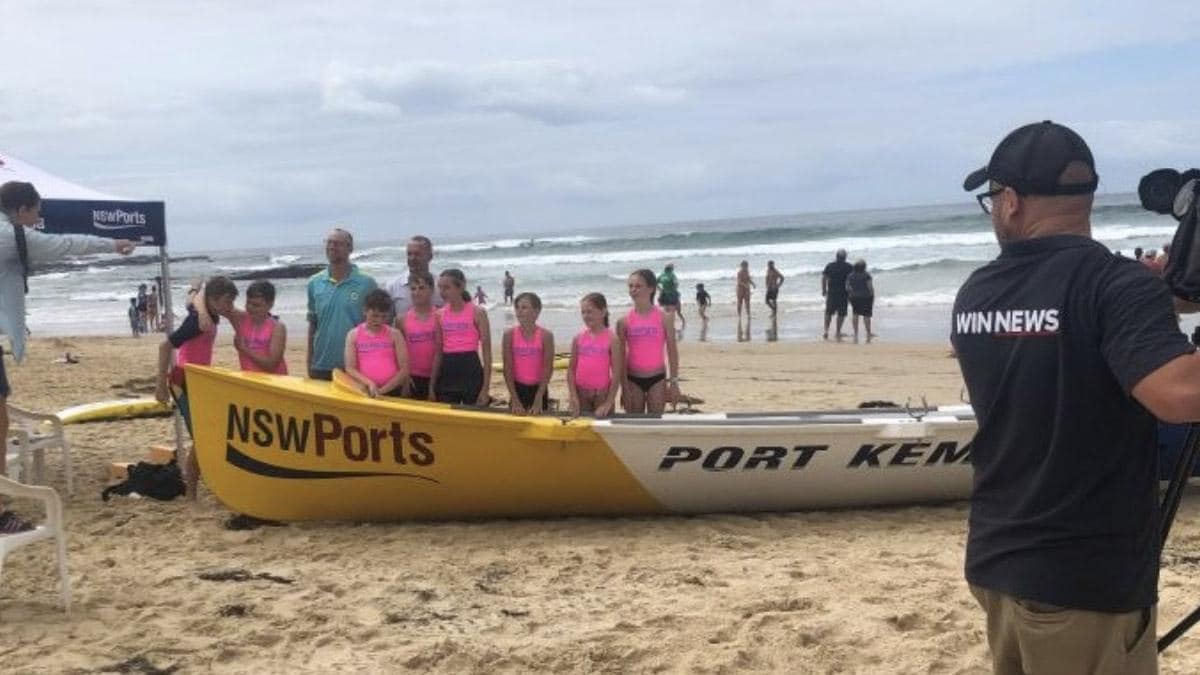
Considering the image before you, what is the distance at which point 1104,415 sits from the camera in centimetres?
170

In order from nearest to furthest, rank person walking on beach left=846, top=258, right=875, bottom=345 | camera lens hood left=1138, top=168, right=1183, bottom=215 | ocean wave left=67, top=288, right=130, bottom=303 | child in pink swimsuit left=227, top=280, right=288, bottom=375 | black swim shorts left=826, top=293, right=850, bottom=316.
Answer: camera lens hood left=1138, top=168, right=1183, bottom=215 → child in pink swimsuit left=227, top=280, right=288, bottom=375 → person walking on beach left=846, top=258, right=875, bottom=345 → black swim shorts left=826, top=293, right=850, bottom=316 → ocean wave left=67, top=288, right=130, bottom=303

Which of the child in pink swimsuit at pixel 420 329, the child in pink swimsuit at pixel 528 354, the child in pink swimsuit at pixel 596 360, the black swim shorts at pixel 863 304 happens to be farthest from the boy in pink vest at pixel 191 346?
the black swim shorts at pixel 863 304

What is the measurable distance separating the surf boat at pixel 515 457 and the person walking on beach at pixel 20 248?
80cm

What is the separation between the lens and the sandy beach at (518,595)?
3822 mm

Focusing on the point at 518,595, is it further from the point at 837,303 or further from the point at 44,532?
the point at 837,303

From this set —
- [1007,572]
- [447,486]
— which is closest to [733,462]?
[447,486]

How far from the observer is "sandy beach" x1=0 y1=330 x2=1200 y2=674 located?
3.82 metres

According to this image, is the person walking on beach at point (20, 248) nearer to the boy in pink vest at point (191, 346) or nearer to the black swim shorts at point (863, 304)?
the boy in pink vest at point (191, 346)

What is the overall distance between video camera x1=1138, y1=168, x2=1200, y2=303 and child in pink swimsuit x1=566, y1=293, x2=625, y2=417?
4.36 m

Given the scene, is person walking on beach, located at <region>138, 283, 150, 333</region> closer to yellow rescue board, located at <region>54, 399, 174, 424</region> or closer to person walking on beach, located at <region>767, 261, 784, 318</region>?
person walking on beach, located at <region>767, 261, 784, 318</region>

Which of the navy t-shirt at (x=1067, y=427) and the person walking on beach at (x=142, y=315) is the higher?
the navy t-shirt at (x=1067, y=427)

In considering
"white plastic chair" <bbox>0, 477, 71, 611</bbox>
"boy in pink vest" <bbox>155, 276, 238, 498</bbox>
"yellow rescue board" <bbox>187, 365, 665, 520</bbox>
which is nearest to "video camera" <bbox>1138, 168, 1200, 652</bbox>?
"yellow rescue board" <bbox>187, 365, 665, 520</bbox>

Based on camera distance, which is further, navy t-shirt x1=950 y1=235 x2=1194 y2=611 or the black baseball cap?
the black baseball cap

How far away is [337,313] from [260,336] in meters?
0.44
